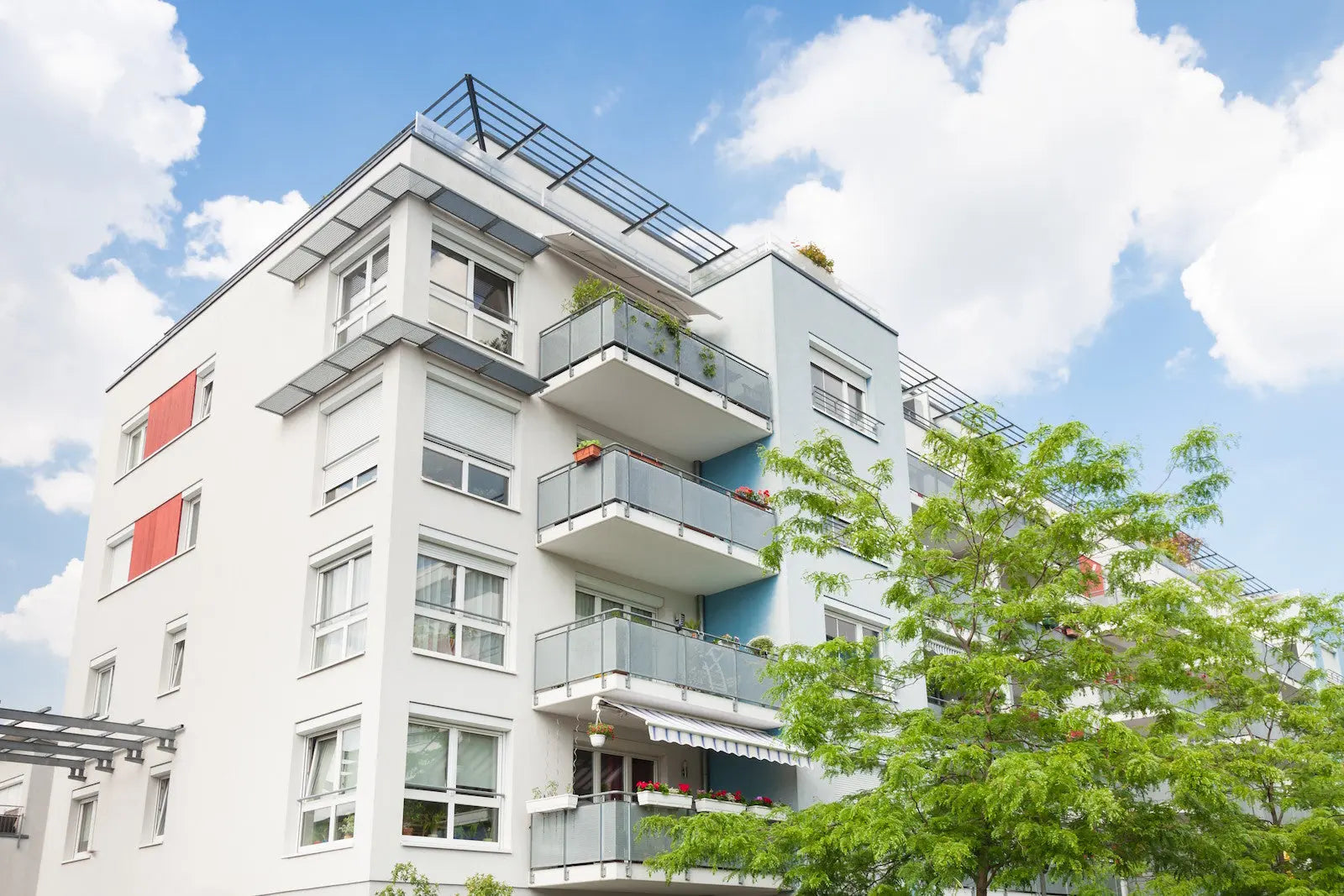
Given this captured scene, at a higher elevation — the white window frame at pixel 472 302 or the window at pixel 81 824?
the white window frame at pixel 472 302

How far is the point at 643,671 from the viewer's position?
18281 millimetres

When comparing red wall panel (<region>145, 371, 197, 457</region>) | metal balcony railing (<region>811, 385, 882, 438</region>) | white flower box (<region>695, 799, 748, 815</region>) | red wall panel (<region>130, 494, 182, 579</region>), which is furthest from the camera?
metal balcony railing (<region>811, 385, 882, 438</region>)

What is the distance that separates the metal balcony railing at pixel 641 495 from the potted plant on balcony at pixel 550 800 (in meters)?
4.16

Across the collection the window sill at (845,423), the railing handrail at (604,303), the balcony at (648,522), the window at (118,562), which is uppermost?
the railing handrail at (604,303)

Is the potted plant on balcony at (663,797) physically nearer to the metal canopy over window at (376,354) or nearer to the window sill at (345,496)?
the window sill at (345,496)

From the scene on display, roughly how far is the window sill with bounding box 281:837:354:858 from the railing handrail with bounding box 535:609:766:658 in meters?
4.25

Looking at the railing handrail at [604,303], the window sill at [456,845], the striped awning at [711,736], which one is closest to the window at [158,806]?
the window sill at [456,845]

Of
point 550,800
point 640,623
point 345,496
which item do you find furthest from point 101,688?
point 640,623

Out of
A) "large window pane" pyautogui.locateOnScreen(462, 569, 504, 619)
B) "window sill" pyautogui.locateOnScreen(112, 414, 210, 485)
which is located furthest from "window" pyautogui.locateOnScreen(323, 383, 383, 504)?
"window sill" pyautogui.locateOnScreen(112, 414, 210, 485)

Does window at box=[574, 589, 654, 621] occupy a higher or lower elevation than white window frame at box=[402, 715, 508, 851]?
higher

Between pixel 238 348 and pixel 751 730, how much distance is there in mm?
11883

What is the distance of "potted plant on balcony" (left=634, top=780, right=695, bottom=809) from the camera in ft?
56.2

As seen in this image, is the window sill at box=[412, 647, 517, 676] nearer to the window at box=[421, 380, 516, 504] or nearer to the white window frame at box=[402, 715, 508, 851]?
the white window frame at box=[402, 715, 508, 851]

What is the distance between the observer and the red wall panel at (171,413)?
2409cm
